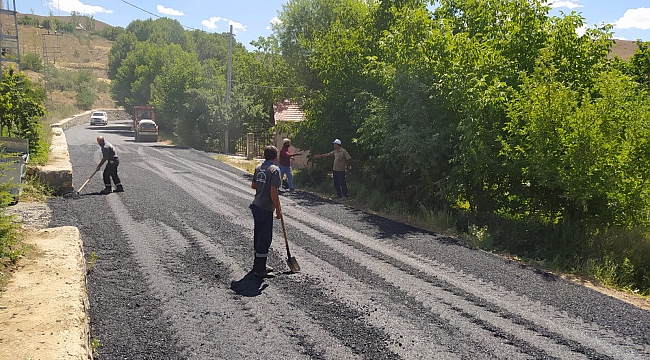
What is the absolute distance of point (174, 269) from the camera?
7242mm

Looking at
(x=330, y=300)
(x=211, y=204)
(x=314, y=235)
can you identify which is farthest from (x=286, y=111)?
(x=330, y=300)

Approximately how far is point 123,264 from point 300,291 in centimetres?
279

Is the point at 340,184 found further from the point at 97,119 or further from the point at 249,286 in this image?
the point at 97,119

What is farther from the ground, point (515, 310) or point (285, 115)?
point (285, 115)

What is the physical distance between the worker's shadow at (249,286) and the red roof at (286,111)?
21.1 meters

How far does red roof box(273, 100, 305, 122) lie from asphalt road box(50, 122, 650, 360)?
17.8 meters

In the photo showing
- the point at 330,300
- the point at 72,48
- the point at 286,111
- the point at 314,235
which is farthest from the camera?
the point at 72,48

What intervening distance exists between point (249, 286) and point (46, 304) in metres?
2.40

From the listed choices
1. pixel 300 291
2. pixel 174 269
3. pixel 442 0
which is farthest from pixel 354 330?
pixel 442 0

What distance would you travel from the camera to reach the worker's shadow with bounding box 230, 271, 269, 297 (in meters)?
6.41

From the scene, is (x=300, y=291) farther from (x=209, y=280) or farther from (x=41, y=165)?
(x=41, y=165)

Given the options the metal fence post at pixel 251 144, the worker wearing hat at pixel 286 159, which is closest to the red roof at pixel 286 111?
the metal fence post at pixel 251 144

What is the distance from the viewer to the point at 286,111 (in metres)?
29.4

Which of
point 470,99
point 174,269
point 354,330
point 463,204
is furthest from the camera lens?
point 463,204
